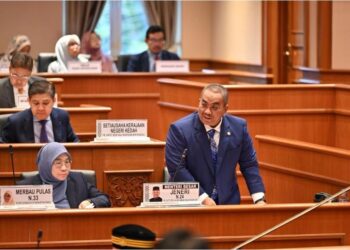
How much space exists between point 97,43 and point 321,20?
3148mm

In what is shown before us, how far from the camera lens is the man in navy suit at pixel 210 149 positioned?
5492 millimetres

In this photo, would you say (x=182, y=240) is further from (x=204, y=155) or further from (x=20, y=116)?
(x=20, y=116)

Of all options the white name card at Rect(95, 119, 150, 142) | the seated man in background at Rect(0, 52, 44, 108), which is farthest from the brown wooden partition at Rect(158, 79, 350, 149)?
the white name card at Rect(95, 119, 150, 142)

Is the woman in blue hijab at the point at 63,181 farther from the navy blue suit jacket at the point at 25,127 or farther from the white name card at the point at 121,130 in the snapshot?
the navy blue suit jacket at the point at 25,127

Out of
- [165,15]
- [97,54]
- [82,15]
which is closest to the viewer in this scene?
[97,54]

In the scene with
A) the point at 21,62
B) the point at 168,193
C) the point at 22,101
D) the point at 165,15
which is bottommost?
the point at 168,193

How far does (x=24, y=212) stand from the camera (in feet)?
15.2

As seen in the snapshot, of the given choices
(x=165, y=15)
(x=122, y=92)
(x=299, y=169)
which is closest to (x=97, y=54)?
(x=122, y=92)

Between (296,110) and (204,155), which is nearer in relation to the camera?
(204,155)

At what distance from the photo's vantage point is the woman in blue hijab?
5293mm

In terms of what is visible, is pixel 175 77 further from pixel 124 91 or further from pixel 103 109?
pixel 103 109

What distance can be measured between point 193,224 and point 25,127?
2.27 metres

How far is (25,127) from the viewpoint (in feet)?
21.8

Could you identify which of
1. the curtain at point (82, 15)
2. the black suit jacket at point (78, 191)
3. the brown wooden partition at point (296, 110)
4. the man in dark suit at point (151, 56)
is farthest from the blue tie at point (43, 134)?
the curtain at point (82, 15)
